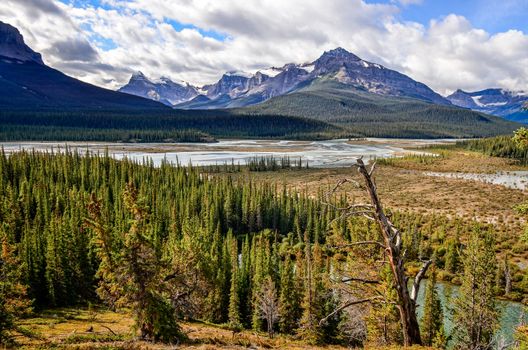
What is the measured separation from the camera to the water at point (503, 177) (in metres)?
145

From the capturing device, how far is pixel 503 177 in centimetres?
16400

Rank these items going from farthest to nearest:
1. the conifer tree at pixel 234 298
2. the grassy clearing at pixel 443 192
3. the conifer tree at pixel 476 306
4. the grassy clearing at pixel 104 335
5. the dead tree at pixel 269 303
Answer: the grassy clearing at pixel 443 192, the conifer tree at pixel 234 298, the dead tree at pixel 269 303, the conifer tree at pixel 476 306, the grassy clearing at pixel 104 335

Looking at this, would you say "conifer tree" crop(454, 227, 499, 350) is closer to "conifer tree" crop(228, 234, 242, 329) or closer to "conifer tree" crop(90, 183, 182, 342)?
"conifer tree" crop(228, 234, 242, 329)

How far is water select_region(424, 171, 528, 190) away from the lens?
5704 inches

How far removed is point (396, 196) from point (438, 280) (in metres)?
62.2

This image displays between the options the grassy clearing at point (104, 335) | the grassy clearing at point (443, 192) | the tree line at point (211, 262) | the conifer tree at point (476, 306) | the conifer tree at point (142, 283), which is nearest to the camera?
the grassy clearing at point (104, 335)

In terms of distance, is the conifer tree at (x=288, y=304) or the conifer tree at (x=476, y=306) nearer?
the conifer tree at (x=476, y=306)

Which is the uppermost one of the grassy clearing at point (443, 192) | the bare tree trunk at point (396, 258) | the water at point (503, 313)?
the bare tree trunk at point (396, 258)

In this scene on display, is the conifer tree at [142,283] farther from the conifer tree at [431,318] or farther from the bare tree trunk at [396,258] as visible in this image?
the conifer tree at [431,318]

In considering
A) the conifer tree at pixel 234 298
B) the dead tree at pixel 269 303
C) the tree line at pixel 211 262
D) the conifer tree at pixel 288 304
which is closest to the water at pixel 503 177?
the tree line at pixel 211 262

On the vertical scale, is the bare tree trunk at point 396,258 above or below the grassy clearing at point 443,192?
above

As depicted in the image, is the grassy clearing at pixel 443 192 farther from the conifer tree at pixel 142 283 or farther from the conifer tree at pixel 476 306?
the conifer tree at pixel 142 283

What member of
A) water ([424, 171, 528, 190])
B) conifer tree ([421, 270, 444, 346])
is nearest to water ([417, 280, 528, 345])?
conifer tree ([421, 270, 444, 346])

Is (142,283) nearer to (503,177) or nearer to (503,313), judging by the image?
(503,313)
